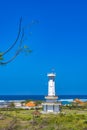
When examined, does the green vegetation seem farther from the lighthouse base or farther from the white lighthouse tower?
the white lighthouse tower

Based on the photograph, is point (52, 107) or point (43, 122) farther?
point (52, 107)

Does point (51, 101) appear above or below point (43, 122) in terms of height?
above

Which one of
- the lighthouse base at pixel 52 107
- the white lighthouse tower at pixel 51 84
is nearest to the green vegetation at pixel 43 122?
the lighthouse base at pixel 52 107

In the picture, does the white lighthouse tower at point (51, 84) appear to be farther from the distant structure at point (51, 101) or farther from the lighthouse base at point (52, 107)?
the lighthouse base at point (52, 107)

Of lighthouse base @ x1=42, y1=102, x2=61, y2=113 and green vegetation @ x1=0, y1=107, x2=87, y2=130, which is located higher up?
lighthouse base @ x1=42, y1=102, x2=61, y2=113

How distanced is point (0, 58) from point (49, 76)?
2791 cm

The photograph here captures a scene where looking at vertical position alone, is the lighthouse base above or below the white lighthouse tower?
below

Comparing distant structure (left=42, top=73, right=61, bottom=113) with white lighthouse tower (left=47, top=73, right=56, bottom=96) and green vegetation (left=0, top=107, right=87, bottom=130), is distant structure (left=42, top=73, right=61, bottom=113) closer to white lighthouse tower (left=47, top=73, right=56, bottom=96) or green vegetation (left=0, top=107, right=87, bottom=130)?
white lighthouse tower (left=47, top=73, right=56, bottom=96)

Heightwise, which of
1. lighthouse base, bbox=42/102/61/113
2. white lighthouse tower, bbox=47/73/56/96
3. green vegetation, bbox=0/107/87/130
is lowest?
green vegetation, bbox=0/107/87/130

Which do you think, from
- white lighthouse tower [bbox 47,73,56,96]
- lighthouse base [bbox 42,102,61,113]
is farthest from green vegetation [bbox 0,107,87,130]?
white lighthouse tower [bbox 47,73,56,96]

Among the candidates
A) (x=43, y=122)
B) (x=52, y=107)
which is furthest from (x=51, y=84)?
(x=43, y=122)

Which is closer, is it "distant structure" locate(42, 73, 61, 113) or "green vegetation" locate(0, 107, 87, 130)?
"green vegetation" locate(0, 107, 87, 130)

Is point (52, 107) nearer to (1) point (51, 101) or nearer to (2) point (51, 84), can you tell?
(1) point (51, 101)

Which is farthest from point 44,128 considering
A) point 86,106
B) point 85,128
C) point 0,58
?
point 86,106
